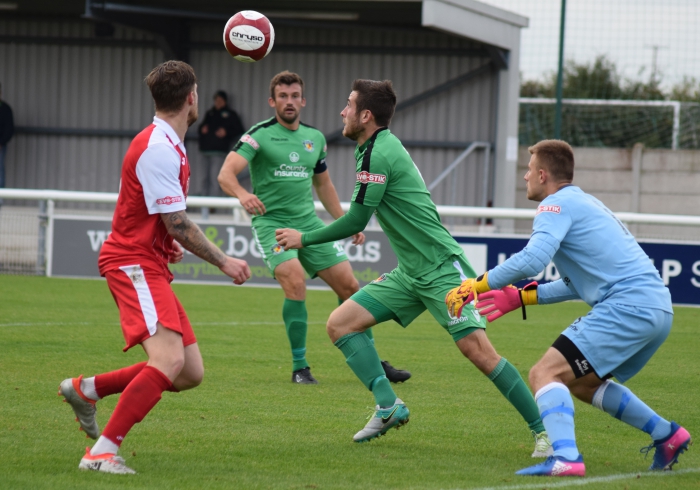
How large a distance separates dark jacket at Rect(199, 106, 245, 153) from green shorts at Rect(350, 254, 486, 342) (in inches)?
607

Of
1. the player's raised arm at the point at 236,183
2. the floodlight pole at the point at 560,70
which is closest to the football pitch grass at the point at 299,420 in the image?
the player's raised arm at the point at 236,183

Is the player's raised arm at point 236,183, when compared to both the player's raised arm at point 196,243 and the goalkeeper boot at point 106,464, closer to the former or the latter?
the player's raised arm at point 196,243

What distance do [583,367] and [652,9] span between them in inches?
730

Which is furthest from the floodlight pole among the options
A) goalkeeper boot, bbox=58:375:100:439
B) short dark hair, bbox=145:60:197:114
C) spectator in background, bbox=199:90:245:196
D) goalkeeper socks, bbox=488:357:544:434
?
goalkeeper boot, bbox=58:375:100:439

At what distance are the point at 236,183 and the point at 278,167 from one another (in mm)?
540

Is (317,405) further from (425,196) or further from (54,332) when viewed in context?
(54,332)

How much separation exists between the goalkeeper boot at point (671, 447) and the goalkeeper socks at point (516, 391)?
683 millimetres

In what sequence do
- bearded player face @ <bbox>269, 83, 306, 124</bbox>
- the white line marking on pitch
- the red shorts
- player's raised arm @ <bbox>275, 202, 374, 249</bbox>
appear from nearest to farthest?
the white line marking on pitch, the red shorts, player's raised arm @ <bbox>275, 202, 374, 249</bbox>, bearded player face @ <bbox>269, 83, 306, 124</bbox>

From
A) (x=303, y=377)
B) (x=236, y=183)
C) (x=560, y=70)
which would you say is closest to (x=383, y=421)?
(x=303, y=377)

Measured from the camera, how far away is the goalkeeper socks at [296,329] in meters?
7.69

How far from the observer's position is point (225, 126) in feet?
68.6

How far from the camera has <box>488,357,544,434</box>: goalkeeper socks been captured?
17.7 ft

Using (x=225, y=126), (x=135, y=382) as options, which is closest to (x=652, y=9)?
(x=225, y=126)

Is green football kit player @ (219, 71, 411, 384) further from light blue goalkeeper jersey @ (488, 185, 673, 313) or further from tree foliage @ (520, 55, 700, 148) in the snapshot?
tree foliage @ (520, 55, 700, 148)
